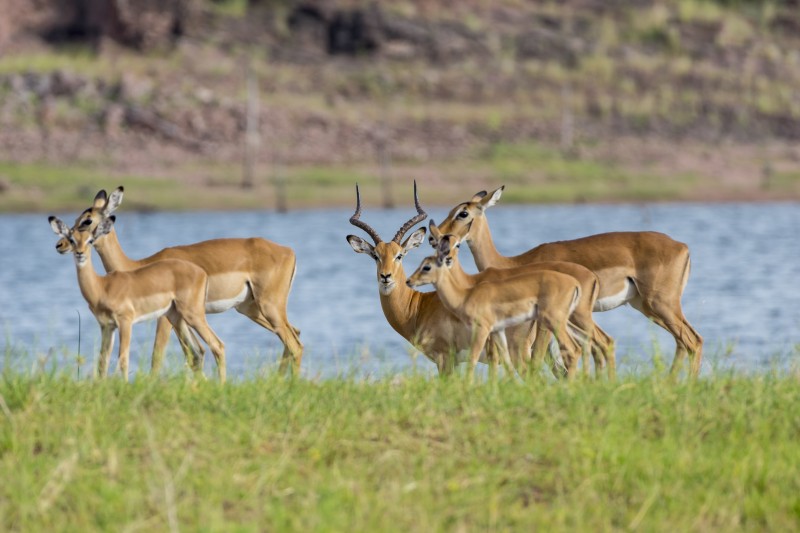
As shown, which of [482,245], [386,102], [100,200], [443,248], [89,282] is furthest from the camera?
[386,102]

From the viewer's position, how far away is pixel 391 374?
8055mm

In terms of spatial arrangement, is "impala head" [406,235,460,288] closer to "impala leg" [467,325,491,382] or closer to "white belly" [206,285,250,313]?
"impala leg" [467,325,491,382]

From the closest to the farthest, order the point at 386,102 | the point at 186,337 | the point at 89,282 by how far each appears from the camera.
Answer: the point at 89,282, the point at 186,337, the point at 386,102

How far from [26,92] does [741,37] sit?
91.8 ft

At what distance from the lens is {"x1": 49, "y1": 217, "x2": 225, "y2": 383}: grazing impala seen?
8453mm

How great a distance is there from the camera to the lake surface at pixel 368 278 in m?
18.0

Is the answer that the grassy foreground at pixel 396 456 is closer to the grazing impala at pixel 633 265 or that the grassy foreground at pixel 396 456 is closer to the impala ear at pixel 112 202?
the impala ear at pixel 112 202

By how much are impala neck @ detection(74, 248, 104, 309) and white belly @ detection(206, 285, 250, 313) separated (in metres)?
1.06

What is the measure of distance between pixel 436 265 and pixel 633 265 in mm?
1790

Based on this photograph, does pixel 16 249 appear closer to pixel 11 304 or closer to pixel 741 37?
pixel 11 304

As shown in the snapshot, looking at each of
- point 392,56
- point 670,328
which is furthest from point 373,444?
point 392,56

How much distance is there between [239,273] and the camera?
9.54 meters

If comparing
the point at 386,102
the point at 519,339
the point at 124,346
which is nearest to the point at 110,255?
the point at 124,346

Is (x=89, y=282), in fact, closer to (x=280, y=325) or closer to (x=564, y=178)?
(x=280, y=325)
